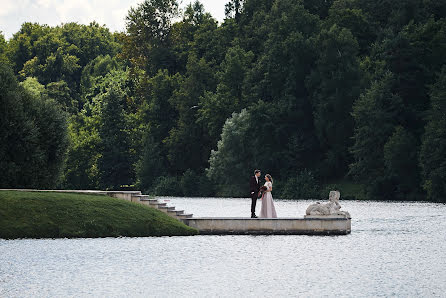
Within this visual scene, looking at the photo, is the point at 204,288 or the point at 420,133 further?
the point at 420,133

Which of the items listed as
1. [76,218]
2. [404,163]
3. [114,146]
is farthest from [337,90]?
[76,218]

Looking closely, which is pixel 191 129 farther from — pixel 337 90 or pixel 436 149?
pixel 436 149

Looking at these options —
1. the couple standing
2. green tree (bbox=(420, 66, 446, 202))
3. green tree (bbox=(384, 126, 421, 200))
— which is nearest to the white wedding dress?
the couple standing

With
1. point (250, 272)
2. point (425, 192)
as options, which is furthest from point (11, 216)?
point (425, 192)

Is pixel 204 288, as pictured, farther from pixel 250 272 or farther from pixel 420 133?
pixel 420 133

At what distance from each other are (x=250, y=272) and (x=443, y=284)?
5.99m

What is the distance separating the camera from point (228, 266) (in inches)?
1241

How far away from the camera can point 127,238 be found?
141 ft

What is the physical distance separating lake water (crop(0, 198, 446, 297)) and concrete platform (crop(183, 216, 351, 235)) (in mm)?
1083

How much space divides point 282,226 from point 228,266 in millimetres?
12851

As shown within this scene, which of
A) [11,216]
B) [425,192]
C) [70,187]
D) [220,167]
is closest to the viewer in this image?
[11,216]

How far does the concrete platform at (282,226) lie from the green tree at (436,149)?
147 ft

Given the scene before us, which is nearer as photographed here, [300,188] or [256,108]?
[300,188]

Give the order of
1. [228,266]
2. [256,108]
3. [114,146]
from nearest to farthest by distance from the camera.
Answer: [228,266]
[256,108]
[114,146]
